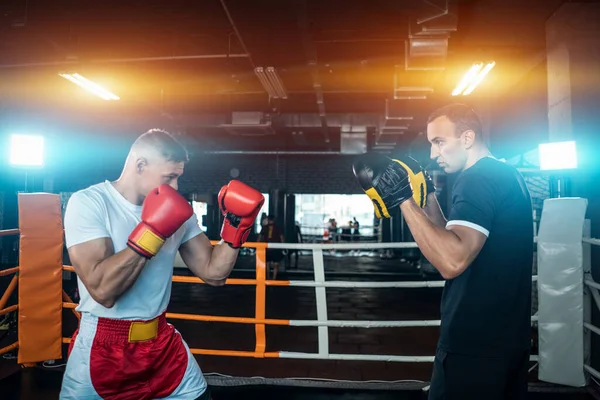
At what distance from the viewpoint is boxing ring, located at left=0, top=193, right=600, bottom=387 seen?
92.5 inches

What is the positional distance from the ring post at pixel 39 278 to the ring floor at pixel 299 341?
0.58 feet

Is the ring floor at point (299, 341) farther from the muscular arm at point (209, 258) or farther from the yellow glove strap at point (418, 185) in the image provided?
the yellow glove strap at point (418, 185)

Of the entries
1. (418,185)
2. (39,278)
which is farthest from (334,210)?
(418,185)

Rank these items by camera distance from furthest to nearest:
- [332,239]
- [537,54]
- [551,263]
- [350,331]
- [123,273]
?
[332,239], [537,54], [350,331], [551,263], [123,273]

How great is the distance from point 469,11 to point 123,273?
410cm

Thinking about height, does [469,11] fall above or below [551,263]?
above

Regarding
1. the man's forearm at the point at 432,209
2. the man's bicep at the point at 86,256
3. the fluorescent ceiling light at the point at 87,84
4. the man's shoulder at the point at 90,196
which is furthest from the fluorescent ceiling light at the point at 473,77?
the fluorescent ceiling light at the point at 87,84

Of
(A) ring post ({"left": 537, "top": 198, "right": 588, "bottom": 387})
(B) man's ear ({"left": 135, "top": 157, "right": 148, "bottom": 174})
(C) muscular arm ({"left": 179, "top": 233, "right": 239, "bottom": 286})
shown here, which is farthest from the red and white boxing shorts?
(A) ring post ({"left": 537, "top": 198, "right": 588, "bottom": 387})

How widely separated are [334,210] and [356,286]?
10187 millimetres

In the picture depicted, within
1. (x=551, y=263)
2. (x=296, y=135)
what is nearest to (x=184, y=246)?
(x=551, y=263)

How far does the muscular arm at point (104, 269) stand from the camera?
1069mm

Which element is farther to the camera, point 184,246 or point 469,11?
point 469,11

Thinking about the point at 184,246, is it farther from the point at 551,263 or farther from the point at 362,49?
the point at 362,49

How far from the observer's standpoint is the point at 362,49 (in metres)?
4.94
